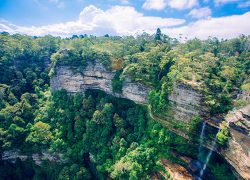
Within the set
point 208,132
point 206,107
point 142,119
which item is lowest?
point 142,119

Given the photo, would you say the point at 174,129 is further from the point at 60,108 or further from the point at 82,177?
the point at 60,108

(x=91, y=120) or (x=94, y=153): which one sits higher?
(x=91, y=120)

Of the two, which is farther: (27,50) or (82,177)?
(27,50)

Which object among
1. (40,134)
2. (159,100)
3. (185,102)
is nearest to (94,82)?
(40,134)

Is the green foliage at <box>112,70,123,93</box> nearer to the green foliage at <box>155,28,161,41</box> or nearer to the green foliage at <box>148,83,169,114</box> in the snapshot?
the green foliage at <box>148,83,169,114</box>

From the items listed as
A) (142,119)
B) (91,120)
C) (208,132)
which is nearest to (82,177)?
(91,120)

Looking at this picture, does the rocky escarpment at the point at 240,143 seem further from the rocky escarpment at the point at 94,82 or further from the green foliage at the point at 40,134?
the green foliage at the point at 40,134
